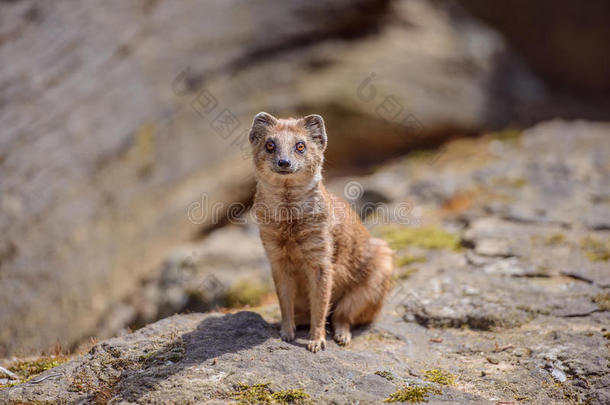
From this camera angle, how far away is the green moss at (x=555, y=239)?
8680 mm

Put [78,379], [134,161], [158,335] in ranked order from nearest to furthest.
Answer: [78,379] < [158,335] < [134,161]

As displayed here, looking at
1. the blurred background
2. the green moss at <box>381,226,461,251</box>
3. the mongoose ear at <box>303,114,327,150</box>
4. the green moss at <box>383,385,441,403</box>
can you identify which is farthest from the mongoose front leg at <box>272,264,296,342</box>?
the blurred background

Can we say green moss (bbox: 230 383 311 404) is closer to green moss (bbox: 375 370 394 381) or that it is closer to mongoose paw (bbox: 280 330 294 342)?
green moss (bbox: 375 370 394 381)

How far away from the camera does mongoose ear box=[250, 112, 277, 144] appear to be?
6246 mm

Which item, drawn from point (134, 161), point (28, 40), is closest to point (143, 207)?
point (134, 161)

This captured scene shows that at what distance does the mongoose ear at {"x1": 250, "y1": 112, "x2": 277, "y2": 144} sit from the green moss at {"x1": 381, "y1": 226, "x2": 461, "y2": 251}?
4.27 metres

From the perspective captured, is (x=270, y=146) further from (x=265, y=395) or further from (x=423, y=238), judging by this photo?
(x=423, y=238)

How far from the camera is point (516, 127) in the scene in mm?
14328

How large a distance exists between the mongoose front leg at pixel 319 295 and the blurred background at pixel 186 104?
17.6 ft

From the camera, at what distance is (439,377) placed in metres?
5.38

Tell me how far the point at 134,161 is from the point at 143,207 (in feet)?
3.84

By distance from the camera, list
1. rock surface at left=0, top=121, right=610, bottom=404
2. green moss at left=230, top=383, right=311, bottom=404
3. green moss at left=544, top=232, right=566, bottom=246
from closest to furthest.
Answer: green moss at left=230, top=383, right=311, bottom=404 < rock surface at left=0, top=121, right=610, bottom=404 < green moss at left=544, top=232, right=566, bottom=246

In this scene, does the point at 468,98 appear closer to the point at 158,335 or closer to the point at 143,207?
the point at 143,207

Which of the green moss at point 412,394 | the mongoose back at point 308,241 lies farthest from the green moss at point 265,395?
the mongoose back at point 308,241
